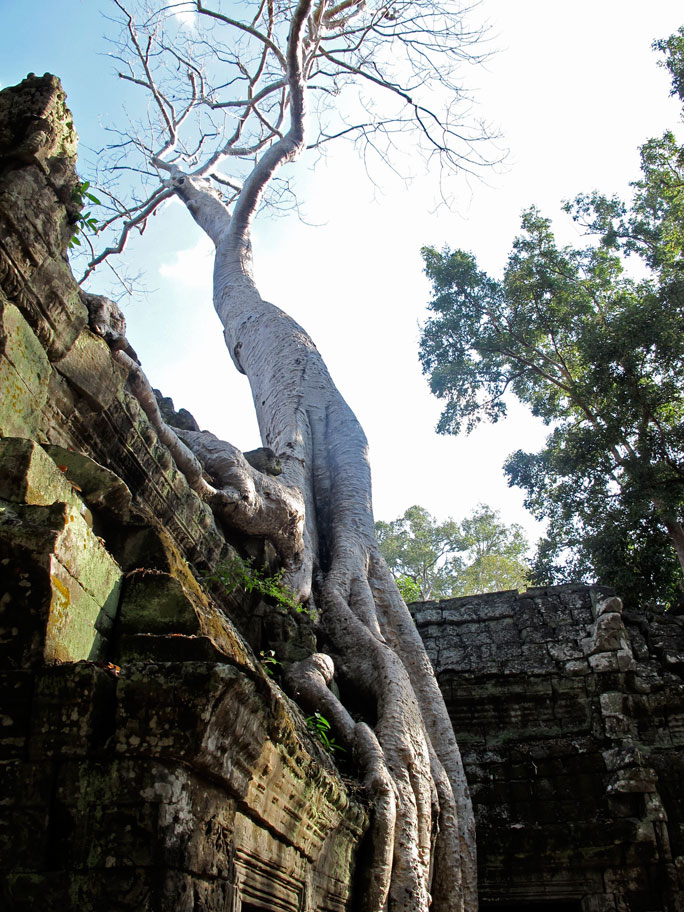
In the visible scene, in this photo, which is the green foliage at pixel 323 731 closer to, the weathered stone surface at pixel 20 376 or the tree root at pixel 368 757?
the tree root at pixel 368 757

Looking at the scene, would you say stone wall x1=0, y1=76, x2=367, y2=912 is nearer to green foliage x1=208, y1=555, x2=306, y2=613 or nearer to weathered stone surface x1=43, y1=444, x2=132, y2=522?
weathered stone surface x1=43, y1=444, x2=132, y2=522

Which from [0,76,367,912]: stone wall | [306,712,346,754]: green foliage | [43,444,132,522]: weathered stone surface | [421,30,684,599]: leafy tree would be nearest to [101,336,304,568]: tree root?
[0,76,367,912]: stone wall

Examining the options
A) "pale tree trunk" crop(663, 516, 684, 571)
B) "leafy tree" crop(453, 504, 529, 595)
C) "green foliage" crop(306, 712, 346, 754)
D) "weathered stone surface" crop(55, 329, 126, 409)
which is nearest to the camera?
"weathered stone surface" crop(55, 329, 126, 409)

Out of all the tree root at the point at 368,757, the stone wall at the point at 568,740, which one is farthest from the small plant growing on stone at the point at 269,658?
the stone wall at the point at 568,740

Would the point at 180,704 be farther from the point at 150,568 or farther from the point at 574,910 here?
the point at 574,910

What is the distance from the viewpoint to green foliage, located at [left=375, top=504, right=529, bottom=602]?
61.7 feet

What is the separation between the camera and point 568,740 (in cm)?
541

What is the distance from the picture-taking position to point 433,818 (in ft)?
12.2

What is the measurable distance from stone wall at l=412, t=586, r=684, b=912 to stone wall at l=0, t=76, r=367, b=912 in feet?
9.40

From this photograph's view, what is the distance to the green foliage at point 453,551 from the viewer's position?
18.8m

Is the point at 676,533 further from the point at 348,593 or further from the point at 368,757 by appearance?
the point at 368,757

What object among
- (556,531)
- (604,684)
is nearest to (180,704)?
(604,684)

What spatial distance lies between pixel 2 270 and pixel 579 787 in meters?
4.83

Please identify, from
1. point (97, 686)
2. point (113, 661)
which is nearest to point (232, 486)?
point (113, 661)
